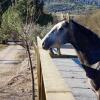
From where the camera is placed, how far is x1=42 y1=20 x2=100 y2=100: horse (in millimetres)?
5488

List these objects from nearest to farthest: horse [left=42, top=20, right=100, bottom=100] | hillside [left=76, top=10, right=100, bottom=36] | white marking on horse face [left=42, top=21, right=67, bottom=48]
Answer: hillside [left=76, top=10, right=100, bottom=36], horse [left=42, top=20, right=100, bottom=100], white marking on horse face [left=42, top=21, right=67, bottom=48]

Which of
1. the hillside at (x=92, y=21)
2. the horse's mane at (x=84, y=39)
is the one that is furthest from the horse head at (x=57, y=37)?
the hillside at (x=92, y=21)

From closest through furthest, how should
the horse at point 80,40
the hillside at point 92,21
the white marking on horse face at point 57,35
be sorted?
the hillside at point 92,21 → the horse at point 80,40 → the white marking on horse face at point 57,35

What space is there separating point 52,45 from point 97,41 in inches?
23.7

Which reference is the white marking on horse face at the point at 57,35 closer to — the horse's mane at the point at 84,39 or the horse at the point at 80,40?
the horse at the point at 80,40

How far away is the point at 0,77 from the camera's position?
19484 millimetres

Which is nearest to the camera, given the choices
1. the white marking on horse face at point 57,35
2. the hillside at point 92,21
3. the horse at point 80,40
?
the hillside at point 92,21

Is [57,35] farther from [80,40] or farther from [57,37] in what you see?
[80,40]

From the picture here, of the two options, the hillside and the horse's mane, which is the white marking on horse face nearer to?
the horse's mane

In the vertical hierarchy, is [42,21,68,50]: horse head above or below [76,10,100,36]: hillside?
below

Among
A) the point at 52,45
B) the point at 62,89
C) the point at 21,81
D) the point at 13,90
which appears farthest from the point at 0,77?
the point at 62,89

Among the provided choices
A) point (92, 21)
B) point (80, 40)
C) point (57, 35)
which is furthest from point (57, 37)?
point (92, 21)

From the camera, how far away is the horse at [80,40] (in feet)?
18.0

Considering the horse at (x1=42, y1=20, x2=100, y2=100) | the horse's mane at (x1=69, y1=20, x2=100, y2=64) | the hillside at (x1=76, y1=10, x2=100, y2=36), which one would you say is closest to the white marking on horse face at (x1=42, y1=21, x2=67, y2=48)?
the horse at (x1=42, y1=20, x2=100, y2=100)
